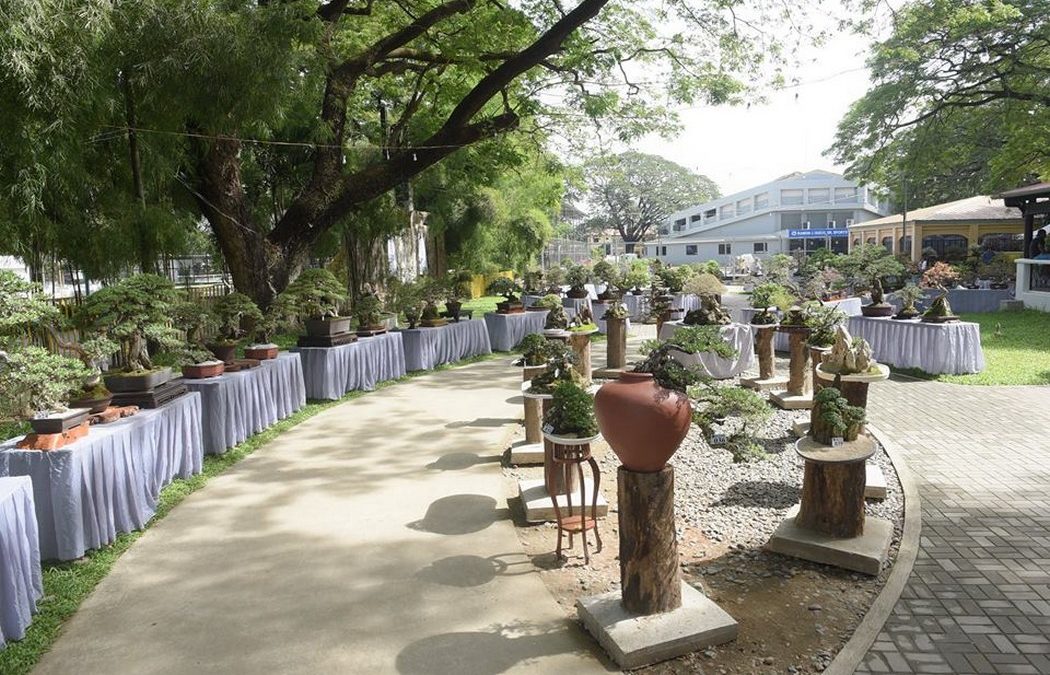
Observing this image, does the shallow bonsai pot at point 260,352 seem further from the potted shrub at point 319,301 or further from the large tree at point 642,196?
the large tree at point 642,196

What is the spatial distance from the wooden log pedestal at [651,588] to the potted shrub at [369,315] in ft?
21.4

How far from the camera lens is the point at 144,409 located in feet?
15.0

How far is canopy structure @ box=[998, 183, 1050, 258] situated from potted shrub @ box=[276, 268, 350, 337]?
13997 mm

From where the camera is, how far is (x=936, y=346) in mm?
8336

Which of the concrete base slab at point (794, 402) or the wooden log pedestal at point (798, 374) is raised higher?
the wooden log pedestal at point (798, 374)

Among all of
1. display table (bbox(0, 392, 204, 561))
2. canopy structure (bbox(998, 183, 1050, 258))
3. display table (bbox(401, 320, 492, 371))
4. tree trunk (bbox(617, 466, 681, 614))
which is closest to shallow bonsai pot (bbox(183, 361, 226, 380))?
display table (bbox(0, 392, 204, 561))

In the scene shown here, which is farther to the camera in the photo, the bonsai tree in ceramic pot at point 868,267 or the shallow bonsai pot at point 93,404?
the bonsai tree in ceramic pot at point 868,267

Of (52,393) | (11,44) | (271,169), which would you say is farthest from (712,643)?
(271,169)

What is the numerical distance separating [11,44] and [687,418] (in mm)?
5383

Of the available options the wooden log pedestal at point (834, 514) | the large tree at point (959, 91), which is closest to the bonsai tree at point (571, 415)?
the wooden log pedestal at point (834, 514)

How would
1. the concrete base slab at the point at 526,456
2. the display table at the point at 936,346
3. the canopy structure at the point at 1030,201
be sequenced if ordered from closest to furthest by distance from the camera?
the concrete base slab at the point at 526,456
the display table at the point at 936,346
the canopy structure at the point at 1030,201

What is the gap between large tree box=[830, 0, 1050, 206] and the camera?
40.3 ft

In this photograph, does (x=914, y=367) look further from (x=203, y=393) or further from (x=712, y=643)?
(x=203, y=393)

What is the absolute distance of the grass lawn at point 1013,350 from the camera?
8078mm
